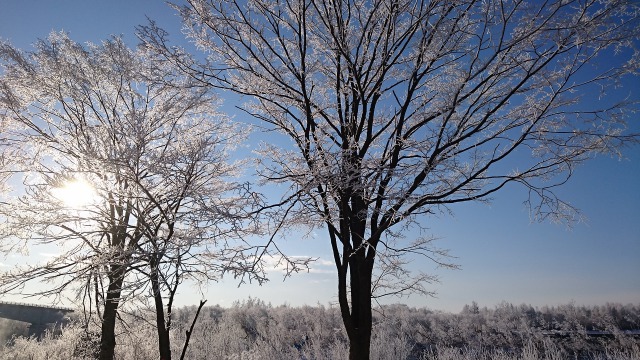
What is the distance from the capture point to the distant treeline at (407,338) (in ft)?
36.0

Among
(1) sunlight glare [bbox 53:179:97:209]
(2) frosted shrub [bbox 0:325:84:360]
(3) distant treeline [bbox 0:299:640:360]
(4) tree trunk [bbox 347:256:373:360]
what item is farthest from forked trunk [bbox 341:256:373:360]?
(2) frosted shrub [bbox 0:325:84:360]

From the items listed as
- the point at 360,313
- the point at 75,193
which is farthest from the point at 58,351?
the point at 360,313

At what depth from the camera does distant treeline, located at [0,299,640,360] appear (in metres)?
11.0

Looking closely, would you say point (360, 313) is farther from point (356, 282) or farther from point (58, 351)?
point (58, 351)

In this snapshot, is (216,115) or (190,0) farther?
(216,115)

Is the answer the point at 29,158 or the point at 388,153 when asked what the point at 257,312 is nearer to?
the point at 29,158

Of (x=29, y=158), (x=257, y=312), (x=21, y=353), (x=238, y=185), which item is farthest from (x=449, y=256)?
(x=257, y=312)

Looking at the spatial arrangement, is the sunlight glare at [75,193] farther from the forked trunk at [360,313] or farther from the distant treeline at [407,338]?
the forked trunk at [360,313]

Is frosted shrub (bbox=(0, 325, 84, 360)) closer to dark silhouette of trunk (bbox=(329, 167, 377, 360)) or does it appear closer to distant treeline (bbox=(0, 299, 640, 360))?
distant treeline (bbox=(0, 299, 640, 360))

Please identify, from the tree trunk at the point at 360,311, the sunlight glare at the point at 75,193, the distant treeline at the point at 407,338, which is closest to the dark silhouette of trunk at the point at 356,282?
the tree trunk at the point at 360,311

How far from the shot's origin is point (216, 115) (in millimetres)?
9055

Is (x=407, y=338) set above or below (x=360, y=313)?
below

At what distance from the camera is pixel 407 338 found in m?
15.3

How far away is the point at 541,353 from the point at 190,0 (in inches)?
510
